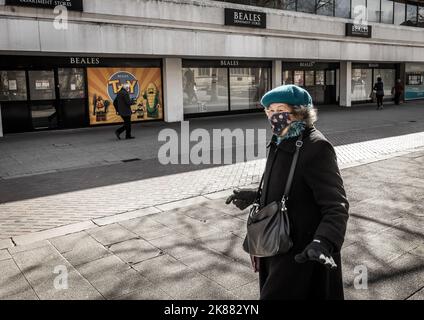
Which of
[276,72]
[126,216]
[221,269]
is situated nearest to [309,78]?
[276,72]

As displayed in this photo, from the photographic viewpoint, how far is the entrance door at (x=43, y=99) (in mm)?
14938

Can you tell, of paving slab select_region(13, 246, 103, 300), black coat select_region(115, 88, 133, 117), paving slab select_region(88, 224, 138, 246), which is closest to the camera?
paving slab select_region(13, 246, 103, 300)

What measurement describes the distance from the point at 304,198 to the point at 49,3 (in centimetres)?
1271

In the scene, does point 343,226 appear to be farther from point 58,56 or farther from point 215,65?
point 215,65

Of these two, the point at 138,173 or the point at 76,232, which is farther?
the point at 138,173

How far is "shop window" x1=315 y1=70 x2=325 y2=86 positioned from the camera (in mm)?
24087

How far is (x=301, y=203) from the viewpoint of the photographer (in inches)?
97.7

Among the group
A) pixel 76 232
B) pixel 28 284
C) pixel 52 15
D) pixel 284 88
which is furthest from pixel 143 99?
pixel 284 88

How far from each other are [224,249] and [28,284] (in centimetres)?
203

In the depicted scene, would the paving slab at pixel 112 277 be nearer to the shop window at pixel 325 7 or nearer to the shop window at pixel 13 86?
the shop window at pixel 13 86

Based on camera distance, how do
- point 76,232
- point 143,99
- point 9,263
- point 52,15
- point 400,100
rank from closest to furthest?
1. point 9,263
2. point 76,232
3. point 52,15
4. point 143,99
5. point 400,100

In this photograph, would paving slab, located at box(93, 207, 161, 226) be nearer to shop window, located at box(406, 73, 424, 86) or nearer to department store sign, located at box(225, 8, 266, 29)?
department store sign, located at box(225, 8, 266, 29)

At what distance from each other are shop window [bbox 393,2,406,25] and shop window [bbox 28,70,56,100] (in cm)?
1977

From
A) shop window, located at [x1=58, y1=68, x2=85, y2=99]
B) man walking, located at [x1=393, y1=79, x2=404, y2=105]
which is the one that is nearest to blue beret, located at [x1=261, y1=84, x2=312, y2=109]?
shop window, located at [x1=58, y1=68, x2=85, y2=99]
